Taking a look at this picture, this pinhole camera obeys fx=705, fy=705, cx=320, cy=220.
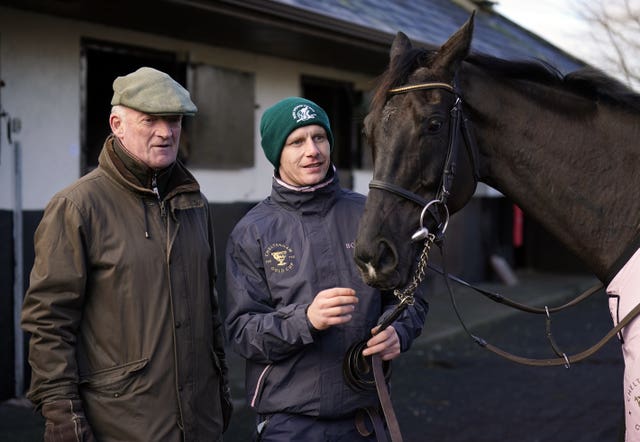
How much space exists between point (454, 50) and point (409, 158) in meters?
0.41

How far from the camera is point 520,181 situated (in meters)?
2.57

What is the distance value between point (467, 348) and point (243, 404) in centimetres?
318

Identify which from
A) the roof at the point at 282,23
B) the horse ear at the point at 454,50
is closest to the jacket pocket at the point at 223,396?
the horse ear at the point at 454,50

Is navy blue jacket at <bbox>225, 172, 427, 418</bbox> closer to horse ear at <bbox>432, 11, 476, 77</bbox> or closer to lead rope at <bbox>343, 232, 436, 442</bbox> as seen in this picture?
lead rope at <bbox>343, 232, 436, 442</bbox>

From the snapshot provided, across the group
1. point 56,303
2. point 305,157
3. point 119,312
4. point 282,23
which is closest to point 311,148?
point 305,157

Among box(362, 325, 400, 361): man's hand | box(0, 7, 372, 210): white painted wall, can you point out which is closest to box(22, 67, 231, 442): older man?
box(362, 325, 400, 361): man's hand

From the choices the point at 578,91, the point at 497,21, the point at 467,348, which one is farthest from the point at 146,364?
the point at 497,21

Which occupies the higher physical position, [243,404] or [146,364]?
[146,364]

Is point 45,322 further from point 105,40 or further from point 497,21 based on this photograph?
point 497,21

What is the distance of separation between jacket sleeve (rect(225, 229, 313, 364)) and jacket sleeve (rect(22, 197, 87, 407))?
52cm

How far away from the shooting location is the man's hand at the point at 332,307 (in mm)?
2195

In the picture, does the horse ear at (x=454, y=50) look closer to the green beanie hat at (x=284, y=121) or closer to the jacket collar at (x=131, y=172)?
the green beanie hat at (x=284, y=121)

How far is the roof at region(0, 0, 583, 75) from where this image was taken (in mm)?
5695

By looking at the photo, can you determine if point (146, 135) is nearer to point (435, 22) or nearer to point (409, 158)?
point (409, 158)
